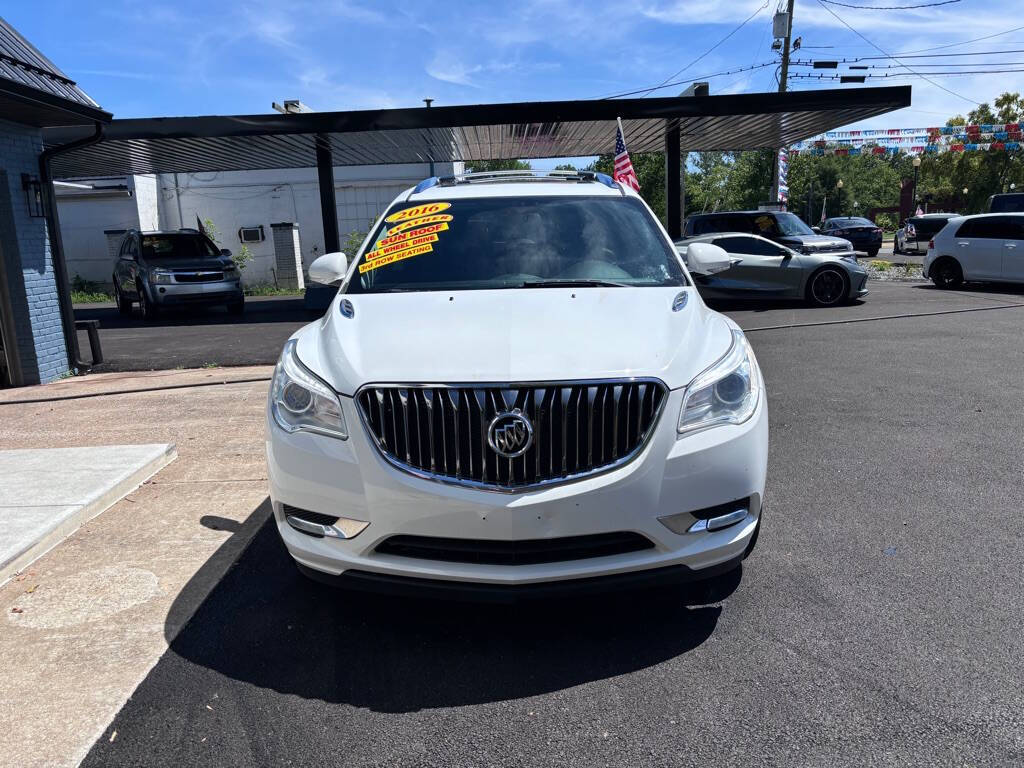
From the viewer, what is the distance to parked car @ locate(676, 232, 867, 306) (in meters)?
14.4

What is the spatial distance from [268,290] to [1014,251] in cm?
2184

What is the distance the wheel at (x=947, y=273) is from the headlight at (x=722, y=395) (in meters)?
16.3

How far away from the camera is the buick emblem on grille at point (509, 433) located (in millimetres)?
2832

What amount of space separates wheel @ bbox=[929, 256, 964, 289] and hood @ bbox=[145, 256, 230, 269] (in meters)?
15.6

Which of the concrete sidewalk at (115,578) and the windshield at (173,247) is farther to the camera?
the windshield at (173,247)

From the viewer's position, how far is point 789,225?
1670cm

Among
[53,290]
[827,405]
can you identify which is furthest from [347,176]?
[827,405]

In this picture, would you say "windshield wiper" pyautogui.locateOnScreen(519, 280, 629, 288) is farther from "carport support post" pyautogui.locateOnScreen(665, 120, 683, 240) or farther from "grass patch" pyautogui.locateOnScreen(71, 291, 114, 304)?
"grass patch" pyautogui.locateOnScreen(71, 291, 114, 304)

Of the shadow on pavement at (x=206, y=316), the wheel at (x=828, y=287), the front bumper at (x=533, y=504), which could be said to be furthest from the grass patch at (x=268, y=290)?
the front bumper at (x=533, y=504)

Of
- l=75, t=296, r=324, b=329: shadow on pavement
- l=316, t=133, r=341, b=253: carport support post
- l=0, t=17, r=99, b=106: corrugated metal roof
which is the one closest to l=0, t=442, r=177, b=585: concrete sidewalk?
l=0, t=17, r=99, b=106: corrugated metal roof

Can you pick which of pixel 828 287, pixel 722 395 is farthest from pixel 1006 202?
pixel 722 395

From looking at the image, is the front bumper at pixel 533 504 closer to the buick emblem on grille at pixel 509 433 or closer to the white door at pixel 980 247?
the buick emblem on grille at pixel 509 433

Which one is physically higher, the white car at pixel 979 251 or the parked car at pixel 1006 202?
the parked car at pixel 1006 202

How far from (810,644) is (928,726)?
555 millimetres
